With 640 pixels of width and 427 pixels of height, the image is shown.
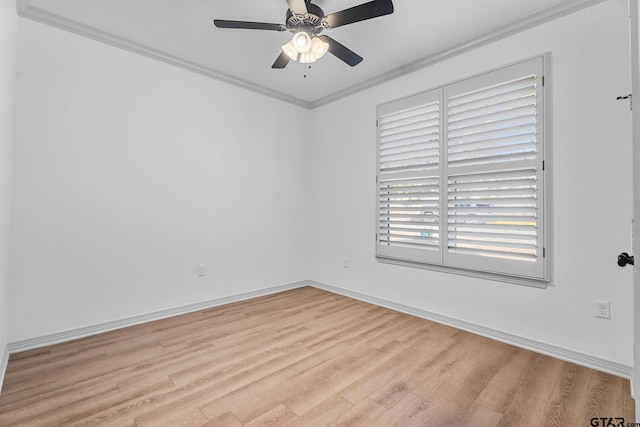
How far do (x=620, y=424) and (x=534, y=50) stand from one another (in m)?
2.55

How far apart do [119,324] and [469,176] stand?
3478mm

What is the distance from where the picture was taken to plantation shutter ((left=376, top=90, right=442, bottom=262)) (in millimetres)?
3006

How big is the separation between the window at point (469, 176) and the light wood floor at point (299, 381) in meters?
0.76

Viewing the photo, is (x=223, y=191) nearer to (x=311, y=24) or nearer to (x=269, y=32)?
(x=269, y=32)

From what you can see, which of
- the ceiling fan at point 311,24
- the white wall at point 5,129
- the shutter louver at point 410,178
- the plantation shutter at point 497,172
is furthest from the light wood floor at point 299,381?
the ceiling fan at point 311,24

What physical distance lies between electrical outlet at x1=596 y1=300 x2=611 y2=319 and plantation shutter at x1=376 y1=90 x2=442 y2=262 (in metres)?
1.17

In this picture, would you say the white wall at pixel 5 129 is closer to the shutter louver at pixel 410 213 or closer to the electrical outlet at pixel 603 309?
the shutter louver at pixel 410 213

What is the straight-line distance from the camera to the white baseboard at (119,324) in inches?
91.4

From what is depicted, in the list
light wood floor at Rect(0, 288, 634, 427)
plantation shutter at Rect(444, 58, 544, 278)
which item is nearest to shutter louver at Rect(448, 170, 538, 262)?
plantation shutter at Rect(444, 58, 544, 278)

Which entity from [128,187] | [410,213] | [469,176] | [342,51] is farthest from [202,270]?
[469,176]

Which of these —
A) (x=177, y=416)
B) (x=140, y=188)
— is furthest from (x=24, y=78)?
(x=177, y=416)

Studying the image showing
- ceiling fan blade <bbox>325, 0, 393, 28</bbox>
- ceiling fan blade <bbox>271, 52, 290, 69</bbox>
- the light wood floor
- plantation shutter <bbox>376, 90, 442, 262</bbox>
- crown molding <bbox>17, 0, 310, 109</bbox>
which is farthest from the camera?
plantation shutter <bbox>376, 90, 442, 262</bbox>

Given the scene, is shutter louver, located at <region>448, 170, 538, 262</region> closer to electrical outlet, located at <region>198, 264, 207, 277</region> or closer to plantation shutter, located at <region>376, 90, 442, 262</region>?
plantation shutter, located at <region>376, 90, 442, 262</region>

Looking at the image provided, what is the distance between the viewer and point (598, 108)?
83.3 inches
